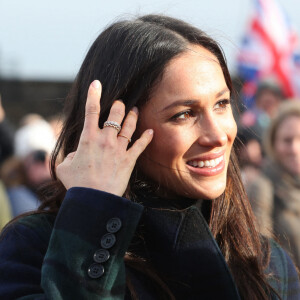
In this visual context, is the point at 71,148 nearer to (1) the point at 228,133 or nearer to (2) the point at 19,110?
(1) the point at 228,133

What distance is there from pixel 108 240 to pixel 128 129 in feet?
1.18

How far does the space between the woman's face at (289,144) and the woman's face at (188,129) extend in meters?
2.45

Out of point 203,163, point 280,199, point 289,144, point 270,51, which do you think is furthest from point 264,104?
point 203,163

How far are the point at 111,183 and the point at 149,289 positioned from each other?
0.34 m

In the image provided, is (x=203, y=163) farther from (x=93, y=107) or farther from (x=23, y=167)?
(x=23, y=167)

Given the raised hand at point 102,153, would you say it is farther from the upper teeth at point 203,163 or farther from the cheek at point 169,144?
the upper teeth at point 203,163

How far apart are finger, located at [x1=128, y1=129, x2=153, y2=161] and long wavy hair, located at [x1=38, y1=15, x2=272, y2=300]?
107mm

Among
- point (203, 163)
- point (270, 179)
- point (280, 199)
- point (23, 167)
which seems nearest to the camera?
point (203, 163)

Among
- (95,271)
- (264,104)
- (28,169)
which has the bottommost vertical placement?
(28,169)

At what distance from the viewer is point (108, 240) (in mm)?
1845

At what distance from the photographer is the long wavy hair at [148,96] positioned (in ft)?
6.84

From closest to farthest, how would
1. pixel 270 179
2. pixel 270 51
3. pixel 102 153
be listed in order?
pixel 102 153 → pixel 270 179 → pixel 270 51

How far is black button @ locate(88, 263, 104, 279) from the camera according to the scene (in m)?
1.80

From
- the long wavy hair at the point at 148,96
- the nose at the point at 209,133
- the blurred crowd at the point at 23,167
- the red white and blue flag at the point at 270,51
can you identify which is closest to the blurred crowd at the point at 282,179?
the blurred crowd at the point at 23,167
